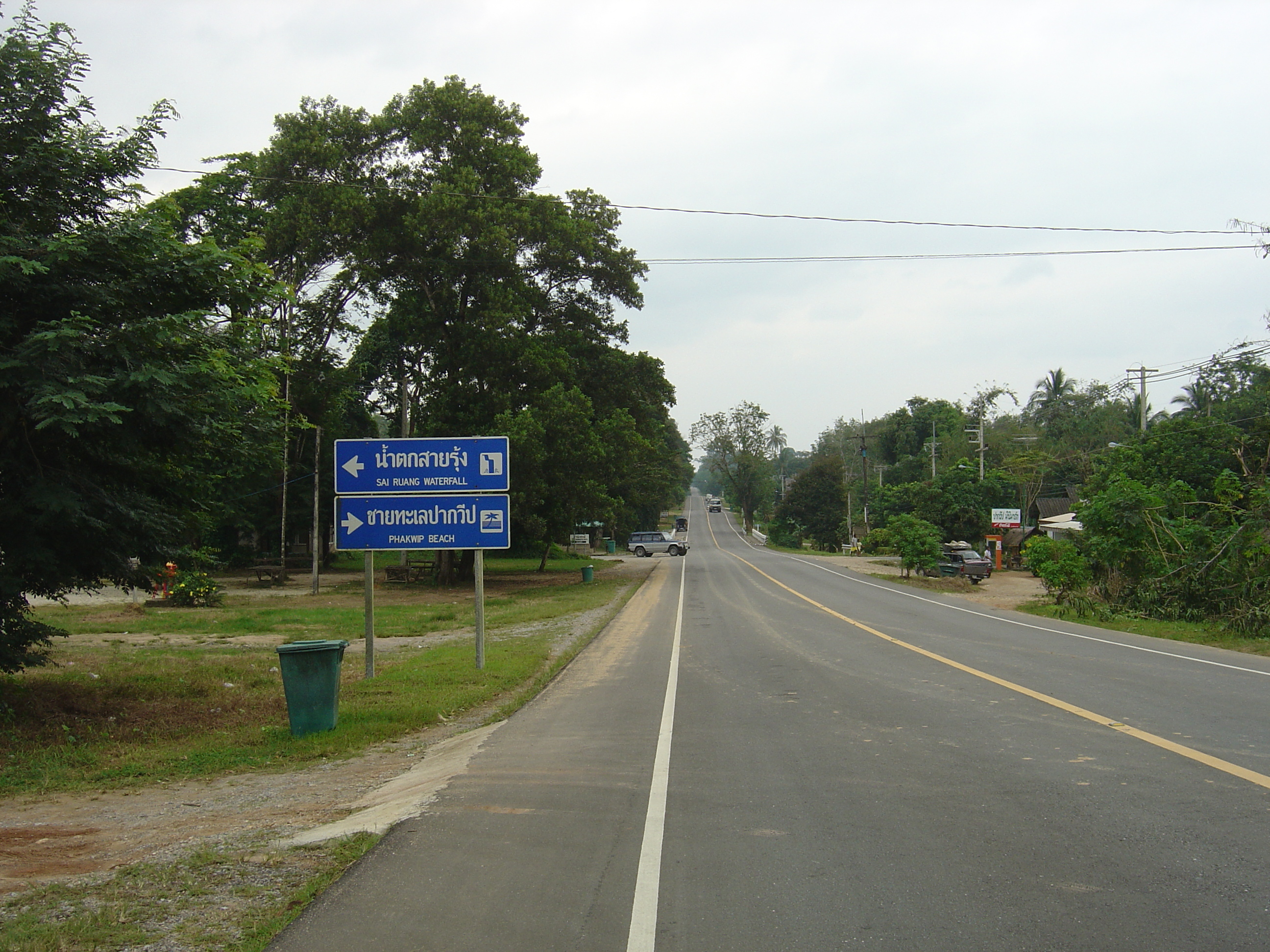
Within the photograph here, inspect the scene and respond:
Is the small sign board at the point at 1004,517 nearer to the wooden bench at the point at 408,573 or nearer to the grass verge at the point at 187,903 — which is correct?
the wooden bench at the point at 408,573

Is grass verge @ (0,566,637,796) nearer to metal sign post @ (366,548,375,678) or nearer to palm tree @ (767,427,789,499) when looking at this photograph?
metal sign post @ (366,548,375,678)

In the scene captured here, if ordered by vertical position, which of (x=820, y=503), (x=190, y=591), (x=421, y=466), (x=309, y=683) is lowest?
(x=190, y=591)

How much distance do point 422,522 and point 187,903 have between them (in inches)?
312

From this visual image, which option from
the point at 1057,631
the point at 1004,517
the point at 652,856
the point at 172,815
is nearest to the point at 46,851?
the point at 172,815

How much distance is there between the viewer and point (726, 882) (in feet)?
14.9

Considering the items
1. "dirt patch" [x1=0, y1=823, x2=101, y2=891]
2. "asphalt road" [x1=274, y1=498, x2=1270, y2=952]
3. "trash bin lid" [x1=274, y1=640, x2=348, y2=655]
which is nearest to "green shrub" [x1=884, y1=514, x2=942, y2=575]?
"asphalt road" [x1=274, y1=498, x2=1270, y2=952]

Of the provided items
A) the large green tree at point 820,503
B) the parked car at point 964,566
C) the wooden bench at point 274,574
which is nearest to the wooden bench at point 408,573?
the wooden bench at point 274,574

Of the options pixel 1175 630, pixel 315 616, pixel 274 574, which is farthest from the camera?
pixel 274 574

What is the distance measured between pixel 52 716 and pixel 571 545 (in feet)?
203

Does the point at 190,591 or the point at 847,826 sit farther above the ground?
the point at 847,826

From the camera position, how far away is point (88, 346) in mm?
7957

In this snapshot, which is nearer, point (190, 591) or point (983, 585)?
point (190, 591)

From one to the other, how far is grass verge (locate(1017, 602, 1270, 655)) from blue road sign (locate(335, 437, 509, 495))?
13.8 m

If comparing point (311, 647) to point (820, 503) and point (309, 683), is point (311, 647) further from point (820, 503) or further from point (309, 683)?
point (820, 503)
